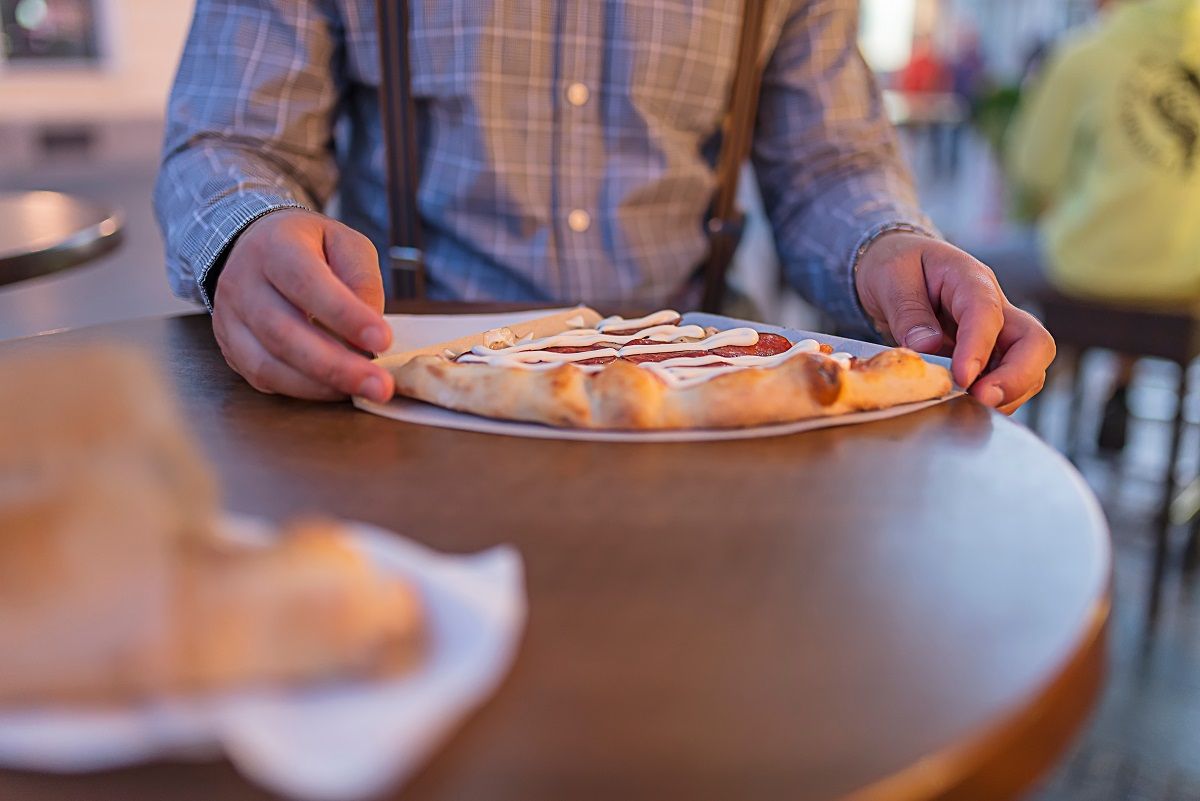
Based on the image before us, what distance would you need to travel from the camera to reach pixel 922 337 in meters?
0.81

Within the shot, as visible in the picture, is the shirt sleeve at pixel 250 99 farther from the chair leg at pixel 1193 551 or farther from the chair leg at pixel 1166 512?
the chair leg at pixel 1193 551

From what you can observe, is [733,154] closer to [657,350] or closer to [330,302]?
[657,350]

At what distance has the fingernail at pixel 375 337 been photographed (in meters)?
0.66

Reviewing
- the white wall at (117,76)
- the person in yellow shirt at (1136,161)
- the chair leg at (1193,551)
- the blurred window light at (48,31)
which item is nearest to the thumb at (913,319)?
the person in yellow shirt at (1136,161)

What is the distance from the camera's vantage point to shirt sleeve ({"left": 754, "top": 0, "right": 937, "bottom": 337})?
1.15 meters

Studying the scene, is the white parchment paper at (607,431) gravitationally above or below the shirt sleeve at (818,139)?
below

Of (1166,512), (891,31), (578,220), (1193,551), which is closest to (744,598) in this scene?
(578,220)

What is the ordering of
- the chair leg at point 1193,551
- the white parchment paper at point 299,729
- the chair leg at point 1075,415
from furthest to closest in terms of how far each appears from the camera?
the chair leg at point 1075,415 < the chair leg at point 1193,551 < the white parchment paper at point 299,729

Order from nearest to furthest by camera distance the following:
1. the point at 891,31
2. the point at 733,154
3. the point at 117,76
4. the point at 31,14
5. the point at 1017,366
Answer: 1. the point at 1017,366
2. the point at 733,154
3. the point at 31,14
4. the point at 117,76
5. the point at 891,31

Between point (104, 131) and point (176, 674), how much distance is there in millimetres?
2739

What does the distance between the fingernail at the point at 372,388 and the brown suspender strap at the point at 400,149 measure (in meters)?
0.50

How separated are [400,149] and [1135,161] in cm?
201

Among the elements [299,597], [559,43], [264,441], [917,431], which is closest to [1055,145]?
[559,43]

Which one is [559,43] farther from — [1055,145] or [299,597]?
[1055,145]
